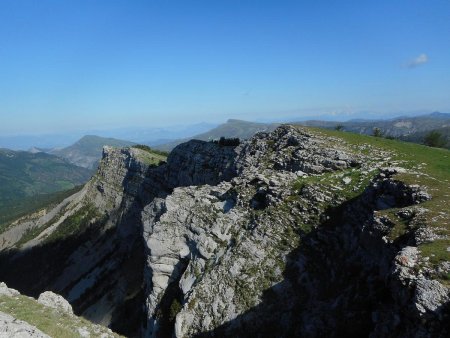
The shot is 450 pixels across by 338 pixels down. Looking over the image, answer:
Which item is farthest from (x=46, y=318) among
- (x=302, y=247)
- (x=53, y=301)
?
(x=302, y=247)

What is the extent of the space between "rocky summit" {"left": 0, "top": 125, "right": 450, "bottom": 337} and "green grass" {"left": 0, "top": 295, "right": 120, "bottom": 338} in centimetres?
279

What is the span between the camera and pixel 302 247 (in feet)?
118

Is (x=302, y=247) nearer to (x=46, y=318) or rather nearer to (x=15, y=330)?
(x=46, y=318)

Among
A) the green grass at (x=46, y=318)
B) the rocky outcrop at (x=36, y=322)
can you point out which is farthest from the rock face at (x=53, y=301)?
the green grass at (x=46, y=318)

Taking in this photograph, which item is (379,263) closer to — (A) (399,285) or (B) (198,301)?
(A) (399,285)

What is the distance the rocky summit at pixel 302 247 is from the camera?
2183cm

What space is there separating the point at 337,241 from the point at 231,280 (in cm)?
1066

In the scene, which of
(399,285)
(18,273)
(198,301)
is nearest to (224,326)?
(198,301)

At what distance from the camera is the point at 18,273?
126m

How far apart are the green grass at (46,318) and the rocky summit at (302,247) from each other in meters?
2.79

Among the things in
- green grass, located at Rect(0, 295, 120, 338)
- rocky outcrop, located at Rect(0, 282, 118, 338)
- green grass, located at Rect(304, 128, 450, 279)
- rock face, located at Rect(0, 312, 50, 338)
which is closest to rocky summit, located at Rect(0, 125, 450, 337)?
green grass, located at Rect(304, 128, 450, 279)

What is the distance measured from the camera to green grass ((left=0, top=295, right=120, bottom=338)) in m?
24.2

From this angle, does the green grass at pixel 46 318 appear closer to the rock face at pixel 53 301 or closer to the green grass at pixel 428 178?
the rock face at pixel 53 301

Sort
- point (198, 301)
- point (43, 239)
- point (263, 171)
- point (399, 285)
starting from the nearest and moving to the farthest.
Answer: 1. point (399, 285)
2. point (198, 301)
3. point (263, 171)
4. point (43, 239)
